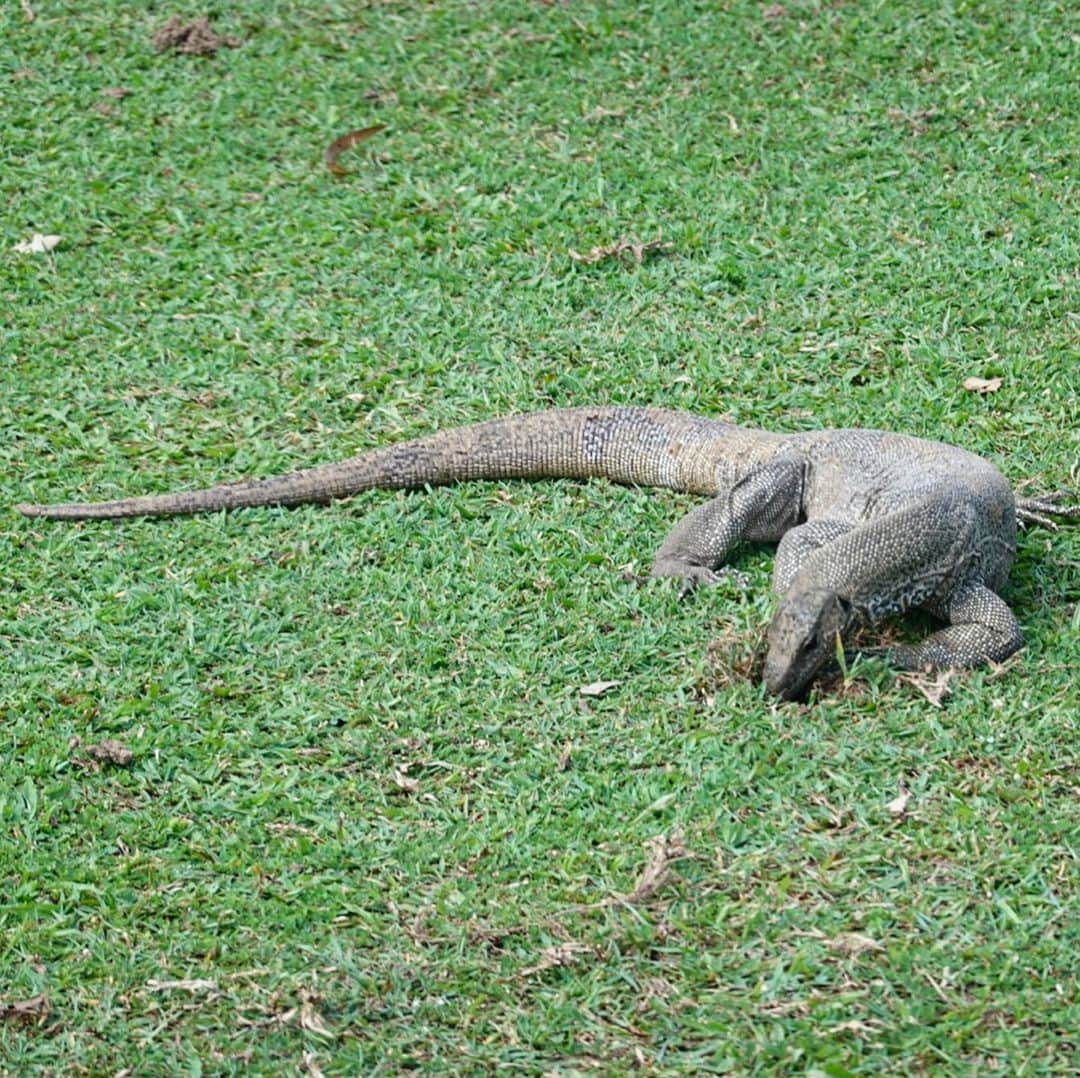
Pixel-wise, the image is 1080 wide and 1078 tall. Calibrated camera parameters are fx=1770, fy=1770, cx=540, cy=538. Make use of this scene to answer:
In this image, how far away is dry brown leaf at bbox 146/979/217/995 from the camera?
4469 millimetres

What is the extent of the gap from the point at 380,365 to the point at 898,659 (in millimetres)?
2934

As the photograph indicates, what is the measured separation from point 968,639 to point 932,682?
212 millimetres

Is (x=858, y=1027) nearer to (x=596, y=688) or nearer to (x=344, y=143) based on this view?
(x=596, y=688)

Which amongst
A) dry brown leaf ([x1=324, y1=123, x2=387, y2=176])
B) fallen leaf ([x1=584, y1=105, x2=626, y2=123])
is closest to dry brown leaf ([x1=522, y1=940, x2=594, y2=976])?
dry brown leaf ([x1=324, y1=123, x2=387, y2=176])

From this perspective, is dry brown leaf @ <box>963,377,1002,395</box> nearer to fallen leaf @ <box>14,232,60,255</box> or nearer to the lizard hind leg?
the lizard hind leg

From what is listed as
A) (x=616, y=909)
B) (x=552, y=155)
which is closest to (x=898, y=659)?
(x=616, y=909)

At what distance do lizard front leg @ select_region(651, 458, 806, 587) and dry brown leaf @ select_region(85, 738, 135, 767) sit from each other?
5.99ft

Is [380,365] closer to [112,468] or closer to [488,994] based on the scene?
[112,468]

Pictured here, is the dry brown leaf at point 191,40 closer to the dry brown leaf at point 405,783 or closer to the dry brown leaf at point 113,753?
the dry brown leaf at point 113,753

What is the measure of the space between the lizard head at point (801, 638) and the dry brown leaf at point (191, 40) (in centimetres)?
575

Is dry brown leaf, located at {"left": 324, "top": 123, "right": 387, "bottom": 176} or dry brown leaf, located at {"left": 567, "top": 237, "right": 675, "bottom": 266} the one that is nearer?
dry brown leaf, located at {"left": 567, "top": 237, "right": 675, "bottom": 266}

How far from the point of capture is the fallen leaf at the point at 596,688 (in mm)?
5480

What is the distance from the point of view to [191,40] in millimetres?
9625

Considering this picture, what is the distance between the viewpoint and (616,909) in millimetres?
4598
